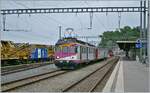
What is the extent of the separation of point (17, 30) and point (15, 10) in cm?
833

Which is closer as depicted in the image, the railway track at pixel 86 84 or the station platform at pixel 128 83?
the station platform at pixel 128 83

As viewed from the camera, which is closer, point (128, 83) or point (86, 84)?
point (128, 83)

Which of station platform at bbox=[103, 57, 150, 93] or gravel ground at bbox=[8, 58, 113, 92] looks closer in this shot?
gravel ground at bbox=[8, 58, 113, 92]

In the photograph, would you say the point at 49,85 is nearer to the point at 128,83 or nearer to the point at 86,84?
the point at 86,84

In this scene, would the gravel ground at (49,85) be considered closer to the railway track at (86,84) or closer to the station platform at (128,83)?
the railway track at (86,84)

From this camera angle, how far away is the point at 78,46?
107ft

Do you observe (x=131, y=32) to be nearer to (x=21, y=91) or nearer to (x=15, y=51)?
(x=15, y=51)

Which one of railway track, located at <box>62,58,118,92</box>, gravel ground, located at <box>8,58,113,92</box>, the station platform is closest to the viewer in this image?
gravel ground, located at <box>8,58,113,92</box>

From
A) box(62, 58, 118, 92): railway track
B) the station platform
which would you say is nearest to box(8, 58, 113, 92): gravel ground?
box(62, 58, 118, 92): railway track

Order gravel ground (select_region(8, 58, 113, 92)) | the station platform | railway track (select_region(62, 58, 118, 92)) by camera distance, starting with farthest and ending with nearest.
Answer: railway track (select_region(62, 58, 118, 92)) < the station platform < gravel ground (select_region(8, 58, 113, 92))

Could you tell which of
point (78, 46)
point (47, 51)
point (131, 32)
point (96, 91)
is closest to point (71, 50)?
point (78, 46)

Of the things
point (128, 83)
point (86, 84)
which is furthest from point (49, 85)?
point (128, 83)

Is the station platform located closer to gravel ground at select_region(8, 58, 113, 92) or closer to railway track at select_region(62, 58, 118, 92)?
railway track at select_region(62, 58, 118, 92)

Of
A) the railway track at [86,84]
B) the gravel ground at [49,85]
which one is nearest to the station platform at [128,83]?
the railway track at [86,84]
